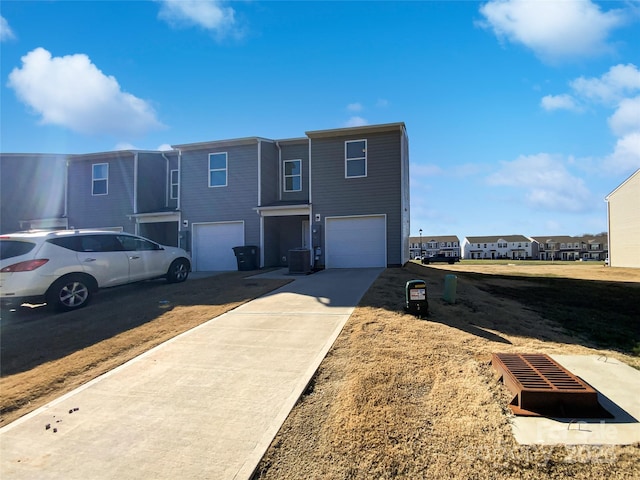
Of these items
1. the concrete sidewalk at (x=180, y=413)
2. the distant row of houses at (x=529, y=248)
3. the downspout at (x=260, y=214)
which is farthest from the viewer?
the distant row of houses at (x=529, y=248)

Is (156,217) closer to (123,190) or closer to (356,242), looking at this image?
(123,190)

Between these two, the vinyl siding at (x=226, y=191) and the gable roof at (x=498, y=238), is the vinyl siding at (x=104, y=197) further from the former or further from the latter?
the gable roof at (x=498, y=238)

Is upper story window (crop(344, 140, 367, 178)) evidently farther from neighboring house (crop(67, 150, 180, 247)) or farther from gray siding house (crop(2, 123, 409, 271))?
neighboring house (crop(67, 150, 180, 247))

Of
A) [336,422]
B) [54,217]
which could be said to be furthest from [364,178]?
[54,217]

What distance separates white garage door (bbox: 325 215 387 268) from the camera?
14.2m

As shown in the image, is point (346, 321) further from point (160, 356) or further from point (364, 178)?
point (364, 178)

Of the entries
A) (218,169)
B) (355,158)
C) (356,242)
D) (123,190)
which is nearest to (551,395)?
(356,242)

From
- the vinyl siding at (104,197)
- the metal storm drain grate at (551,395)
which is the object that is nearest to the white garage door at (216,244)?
the vinyl siding at (104,197)

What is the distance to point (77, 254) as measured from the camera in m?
7.72

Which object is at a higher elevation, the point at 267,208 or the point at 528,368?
the point at 267,208

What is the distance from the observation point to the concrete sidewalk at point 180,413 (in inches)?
118

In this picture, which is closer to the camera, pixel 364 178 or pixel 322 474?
pixel 322 474

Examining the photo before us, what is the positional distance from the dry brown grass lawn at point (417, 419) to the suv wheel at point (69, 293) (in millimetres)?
5931

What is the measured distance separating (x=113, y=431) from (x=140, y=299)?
5592 mm
